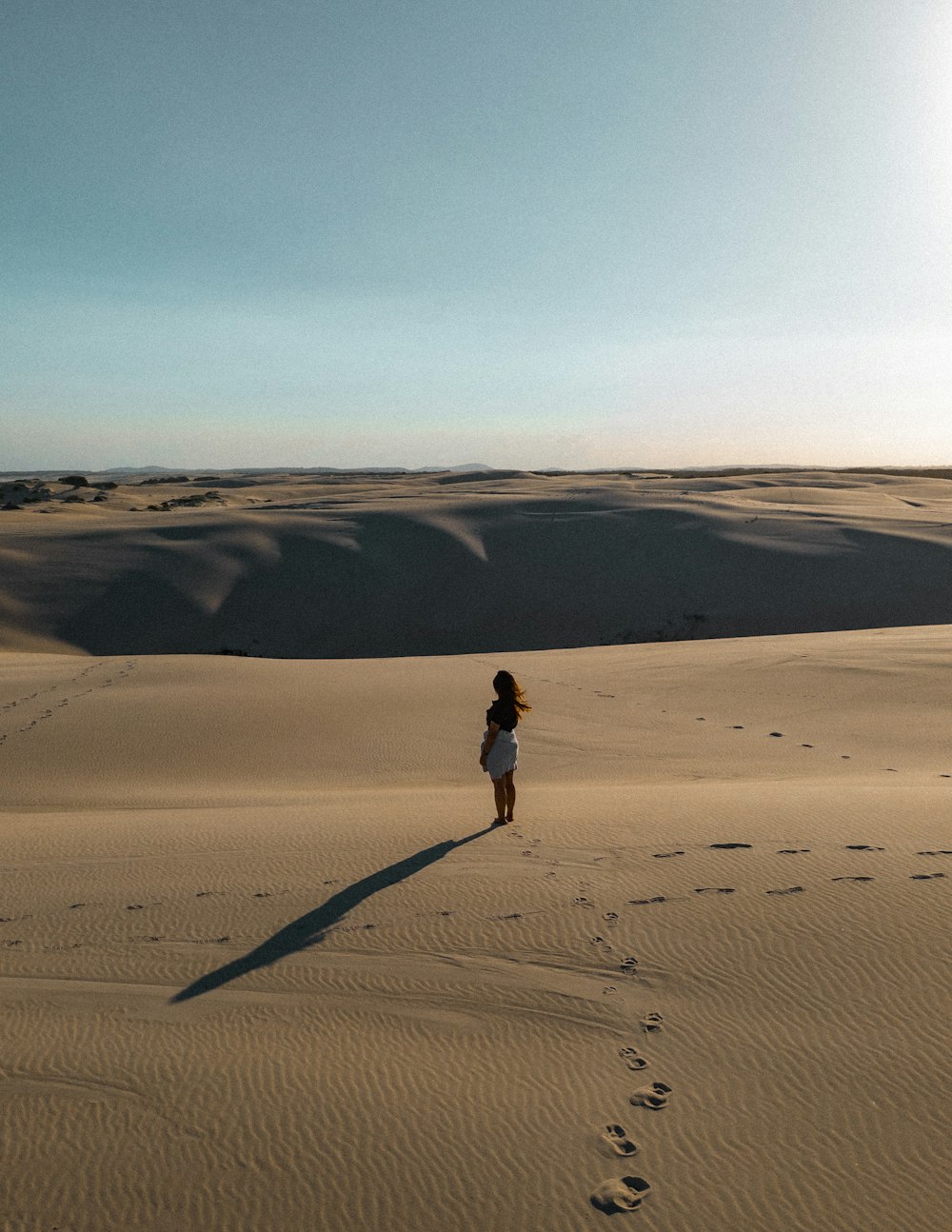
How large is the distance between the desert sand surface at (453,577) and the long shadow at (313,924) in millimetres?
15310

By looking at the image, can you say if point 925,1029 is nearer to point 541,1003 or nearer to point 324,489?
point 541,1003

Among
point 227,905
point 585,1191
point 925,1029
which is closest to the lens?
point 585,1191

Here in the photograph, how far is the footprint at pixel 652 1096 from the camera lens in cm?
321

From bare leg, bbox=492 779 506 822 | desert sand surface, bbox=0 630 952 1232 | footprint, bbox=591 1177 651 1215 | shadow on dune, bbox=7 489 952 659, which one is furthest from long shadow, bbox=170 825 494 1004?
shadow on dune, bbox=7 489 952 659

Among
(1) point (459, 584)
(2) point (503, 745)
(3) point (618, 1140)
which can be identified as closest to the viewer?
(3) point (618, 1140)

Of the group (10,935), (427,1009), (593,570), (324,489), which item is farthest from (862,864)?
(324,489)

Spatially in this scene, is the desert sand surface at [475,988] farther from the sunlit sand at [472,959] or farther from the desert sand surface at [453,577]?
the desert sand surface at [453,577]

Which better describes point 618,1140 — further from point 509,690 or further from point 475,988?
point 509,690

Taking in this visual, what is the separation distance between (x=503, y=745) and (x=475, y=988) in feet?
8.55

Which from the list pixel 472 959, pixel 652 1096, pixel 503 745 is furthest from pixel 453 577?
pixel 652 1096

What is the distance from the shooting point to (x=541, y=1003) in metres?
3.86

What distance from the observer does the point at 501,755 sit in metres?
6.45

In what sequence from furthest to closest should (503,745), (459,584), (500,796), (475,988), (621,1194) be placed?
1. (459,584)
2. (503,745)
3. (500,796)
4. (475,988)
5. (621,1194)

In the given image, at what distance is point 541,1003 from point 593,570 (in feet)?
72.1
